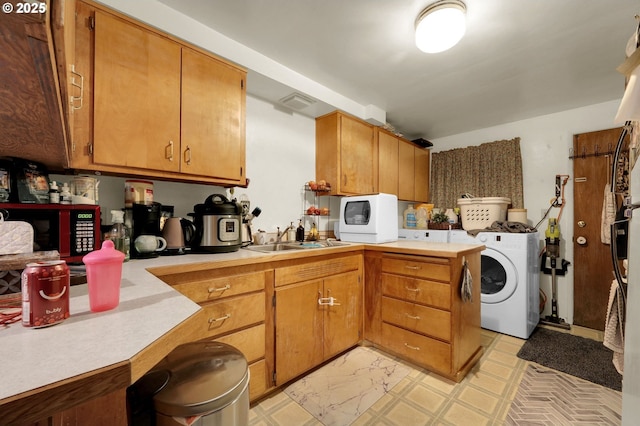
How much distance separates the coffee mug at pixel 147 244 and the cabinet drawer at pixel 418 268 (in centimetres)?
158

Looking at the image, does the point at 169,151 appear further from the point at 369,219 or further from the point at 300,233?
the point at 369,219

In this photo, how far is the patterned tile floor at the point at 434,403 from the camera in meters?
1.44

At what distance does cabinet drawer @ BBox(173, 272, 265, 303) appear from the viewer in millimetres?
1271

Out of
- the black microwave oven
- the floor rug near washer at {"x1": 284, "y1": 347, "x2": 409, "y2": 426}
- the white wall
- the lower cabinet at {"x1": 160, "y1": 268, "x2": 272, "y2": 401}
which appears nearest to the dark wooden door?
the white wall

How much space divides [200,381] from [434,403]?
4.83ft

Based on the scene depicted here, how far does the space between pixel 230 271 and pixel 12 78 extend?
1.09 m

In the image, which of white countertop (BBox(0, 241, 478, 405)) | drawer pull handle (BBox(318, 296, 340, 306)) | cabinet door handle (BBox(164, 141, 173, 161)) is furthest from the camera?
drawer pull handle (BBox(318, 296, 340, 306))

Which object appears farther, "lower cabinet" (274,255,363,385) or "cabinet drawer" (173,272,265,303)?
"lower cabinet" (274,255,363,385)

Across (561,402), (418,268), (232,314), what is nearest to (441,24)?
(418,268)

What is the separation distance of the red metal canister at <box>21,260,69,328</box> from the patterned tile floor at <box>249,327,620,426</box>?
128cm

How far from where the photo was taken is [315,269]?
1858 mm

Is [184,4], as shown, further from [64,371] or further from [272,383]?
[272,383]

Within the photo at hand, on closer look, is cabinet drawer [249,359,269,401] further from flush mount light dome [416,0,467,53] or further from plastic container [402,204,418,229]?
plastic container [402,204,418,229]

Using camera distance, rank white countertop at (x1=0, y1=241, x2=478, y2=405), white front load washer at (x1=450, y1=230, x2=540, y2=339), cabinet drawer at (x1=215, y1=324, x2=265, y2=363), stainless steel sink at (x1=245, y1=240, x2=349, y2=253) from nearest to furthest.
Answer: white countertop at (x1=0, y1=241, x2=478, y2=405) → cabinet drawer at (x1=215, y1=324, x2=265, y2=363) → stainless steel sink at (x1=245, y1=240, x2=349, y2=253) → white front load washer at (x1=450, y1=230, x2=540, y2=339)
